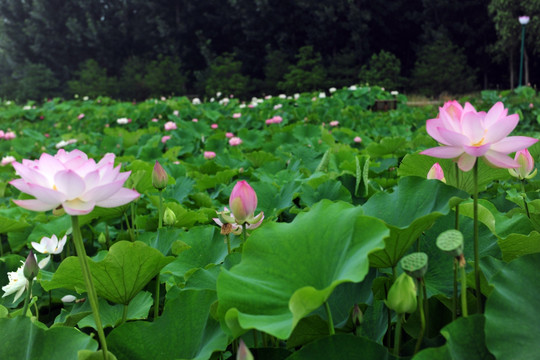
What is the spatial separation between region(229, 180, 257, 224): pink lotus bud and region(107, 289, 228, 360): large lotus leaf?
12 centimetres

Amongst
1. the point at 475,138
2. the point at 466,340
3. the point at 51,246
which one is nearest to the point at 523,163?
the point at 475,138

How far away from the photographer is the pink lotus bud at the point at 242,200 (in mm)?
567

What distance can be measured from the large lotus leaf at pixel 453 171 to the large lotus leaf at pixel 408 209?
0.03m

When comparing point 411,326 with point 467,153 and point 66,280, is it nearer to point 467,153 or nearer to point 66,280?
point 467,153

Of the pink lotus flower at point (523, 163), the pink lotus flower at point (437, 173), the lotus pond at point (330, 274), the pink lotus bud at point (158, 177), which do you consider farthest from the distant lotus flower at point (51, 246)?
the pink lotus flower at point (523, 163)

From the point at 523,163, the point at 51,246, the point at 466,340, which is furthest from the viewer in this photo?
the point at 51,246

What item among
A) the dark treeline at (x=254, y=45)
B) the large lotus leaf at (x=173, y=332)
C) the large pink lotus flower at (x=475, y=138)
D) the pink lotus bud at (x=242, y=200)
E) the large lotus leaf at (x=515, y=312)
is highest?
the large pink lotus flower at (x=475, y=138)

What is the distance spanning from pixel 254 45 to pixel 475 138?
19.5 m

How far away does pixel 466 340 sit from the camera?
0.36m

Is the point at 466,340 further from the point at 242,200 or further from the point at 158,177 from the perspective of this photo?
the point at 158,177

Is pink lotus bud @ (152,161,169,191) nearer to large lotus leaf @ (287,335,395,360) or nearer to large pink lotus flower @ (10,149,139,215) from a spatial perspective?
large pink lotus flower @ (10,149,139,215)

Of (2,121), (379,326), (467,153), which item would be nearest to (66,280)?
(379,326)

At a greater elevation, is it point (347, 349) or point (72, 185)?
point (72, 185)

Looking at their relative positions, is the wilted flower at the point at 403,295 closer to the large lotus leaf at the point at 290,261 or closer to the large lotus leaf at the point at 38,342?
the large lotus leaf at the point at 290,261
